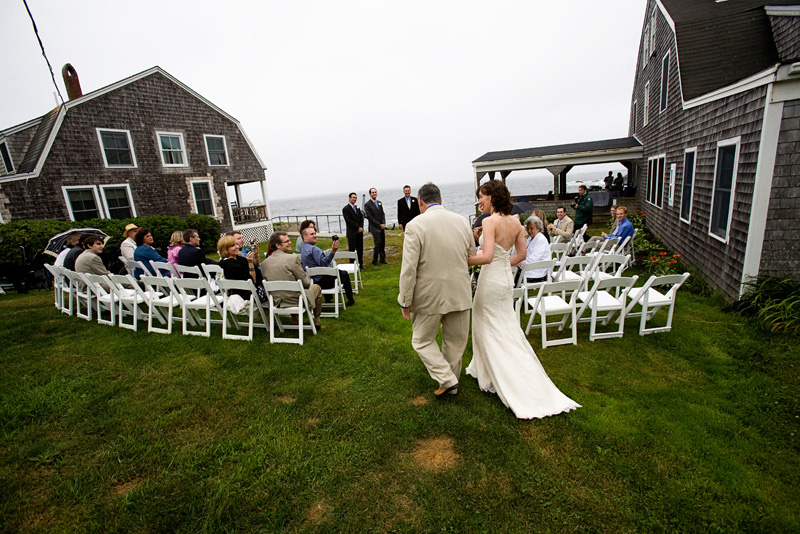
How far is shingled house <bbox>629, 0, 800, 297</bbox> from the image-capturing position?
4.51 m

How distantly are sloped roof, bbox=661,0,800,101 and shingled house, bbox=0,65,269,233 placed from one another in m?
17.6

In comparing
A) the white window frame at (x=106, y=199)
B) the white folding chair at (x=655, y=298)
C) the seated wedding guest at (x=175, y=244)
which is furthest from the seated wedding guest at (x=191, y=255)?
the white window frame at (x=106, y=199)

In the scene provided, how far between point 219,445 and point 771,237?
694 centimetres

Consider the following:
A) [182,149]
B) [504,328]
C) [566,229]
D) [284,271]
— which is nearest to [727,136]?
[566,229]

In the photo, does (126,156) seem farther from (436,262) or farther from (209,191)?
(436,262)

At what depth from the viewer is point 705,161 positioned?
6738 millimetres

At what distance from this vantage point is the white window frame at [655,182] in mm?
10250

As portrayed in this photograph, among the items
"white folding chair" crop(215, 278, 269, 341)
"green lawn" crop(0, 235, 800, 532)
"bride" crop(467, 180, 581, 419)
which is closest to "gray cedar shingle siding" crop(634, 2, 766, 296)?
"green lawn" crop(0, 235, 800, 532)

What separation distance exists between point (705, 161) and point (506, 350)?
659cm

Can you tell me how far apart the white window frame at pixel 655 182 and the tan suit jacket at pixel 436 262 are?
1001cm

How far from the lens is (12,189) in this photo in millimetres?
11242

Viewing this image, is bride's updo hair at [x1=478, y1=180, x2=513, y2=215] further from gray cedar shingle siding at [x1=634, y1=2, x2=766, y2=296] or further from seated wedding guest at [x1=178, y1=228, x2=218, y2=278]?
seated wedding guest at [x1=178, y1=228, x2=218, y2=278]

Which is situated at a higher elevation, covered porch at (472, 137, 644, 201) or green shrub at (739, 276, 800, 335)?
covered porch at (472, 137, 644, 201)

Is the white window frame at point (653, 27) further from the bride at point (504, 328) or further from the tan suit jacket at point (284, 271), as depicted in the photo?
the tan suit jacket at point (284, 271)
